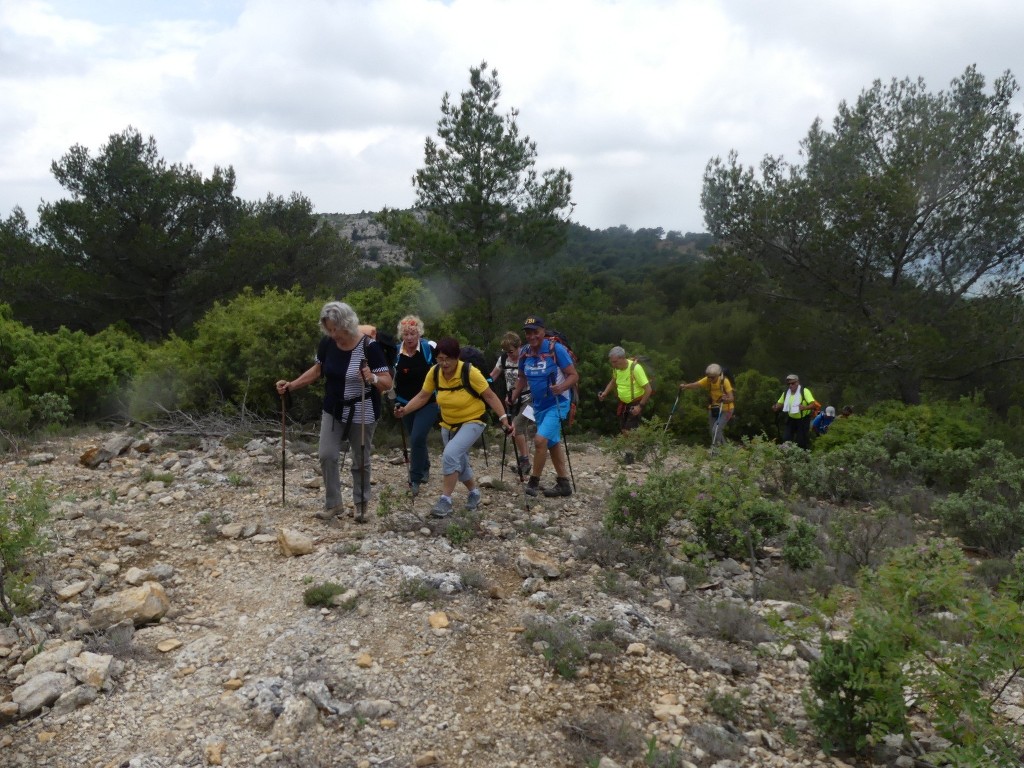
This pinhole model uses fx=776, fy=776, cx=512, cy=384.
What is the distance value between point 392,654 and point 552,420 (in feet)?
10.6

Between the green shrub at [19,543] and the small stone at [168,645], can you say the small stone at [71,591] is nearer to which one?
the green shrub at [19,543]

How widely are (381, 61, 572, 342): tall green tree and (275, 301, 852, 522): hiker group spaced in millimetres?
6887

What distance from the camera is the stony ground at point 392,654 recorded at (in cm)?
354

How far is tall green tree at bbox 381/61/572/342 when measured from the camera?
15.2 metres

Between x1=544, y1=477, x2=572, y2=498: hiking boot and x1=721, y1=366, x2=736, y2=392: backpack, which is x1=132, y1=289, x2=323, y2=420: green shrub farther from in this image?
x1=721, y1=366, x2=736, y2=392: backpack

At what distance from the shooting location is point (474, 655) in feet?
14.0

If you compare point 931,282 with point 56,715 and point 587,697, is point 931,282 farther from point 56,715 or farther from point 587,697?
point 56,715

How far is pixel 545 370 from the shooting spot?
7.09 metres

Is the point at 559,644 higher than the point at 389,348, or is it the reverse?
the point at 389,348

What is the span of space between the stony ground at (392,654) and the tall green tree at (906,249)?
1274 cm

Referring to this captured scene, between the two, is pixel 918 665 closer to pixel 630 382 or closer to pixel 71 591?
pixel 71 591

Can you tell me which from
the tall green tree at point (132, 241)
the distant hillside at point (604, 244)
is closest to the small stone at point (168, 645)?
the distant hillside at point (604, 244)

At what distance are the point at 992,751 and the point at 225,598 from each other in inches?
169

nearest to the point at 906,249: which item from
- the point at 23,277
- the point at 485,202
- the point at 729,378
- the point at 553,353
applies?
the point at 729,378
